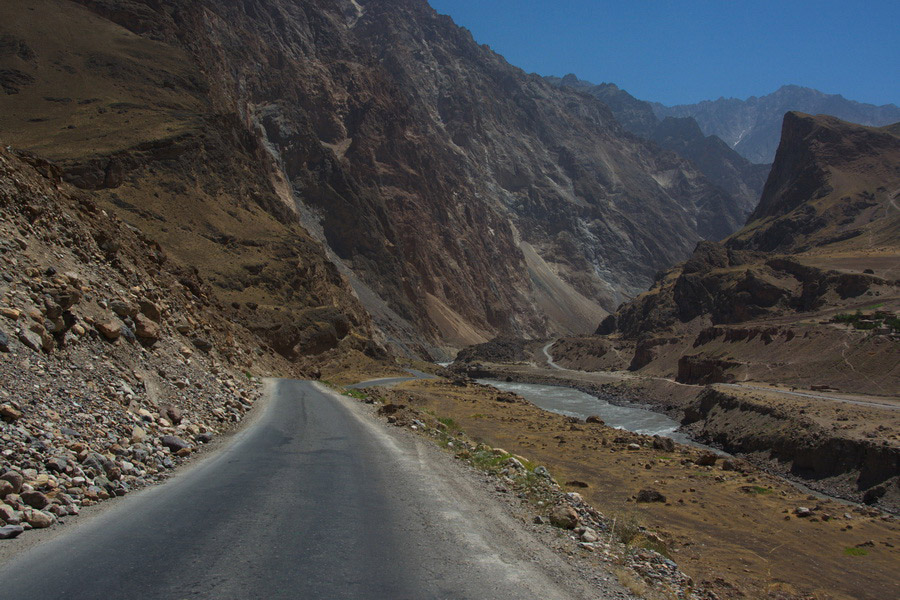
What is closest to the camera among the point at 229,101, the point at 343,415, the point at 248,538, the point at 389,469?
the point at 248,538

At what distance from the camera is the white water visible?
156 feet

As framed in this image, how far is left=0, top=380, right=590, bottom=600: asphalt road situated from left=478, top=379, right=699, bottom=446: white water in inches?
1466

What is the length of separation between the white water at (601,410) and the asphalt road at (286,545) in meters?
37.2

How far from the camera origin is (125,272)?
15258 millimetres

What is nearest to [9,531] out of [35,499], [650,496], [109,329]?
[35,499]

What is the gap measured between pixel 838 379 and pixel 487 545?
52.2 metres

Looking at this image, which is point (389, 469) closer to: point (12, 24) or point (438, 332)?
point (12, 24)

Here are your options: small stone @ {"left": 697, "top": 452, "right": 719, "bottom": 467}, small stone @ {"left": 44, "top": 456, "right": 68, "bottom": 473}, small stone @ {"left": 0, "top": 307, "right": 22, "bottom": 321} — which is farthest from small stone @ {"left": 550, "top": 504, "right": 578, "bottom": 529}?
small stone @ {"left": 697, "top": 452, "right": 719, "bottom": 467}

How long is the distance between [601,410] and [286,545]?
5812cm

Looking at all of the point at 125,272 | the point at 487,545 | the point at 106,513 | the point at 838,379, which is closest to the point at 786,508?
the point at 487,545

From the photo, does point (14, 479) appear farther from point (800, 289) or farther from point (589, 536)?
point (800, 289)

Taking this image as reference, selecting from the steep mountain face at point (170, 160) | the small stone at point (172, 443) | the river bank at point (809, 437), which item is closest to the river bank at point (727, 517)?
the river bank at point (809, 437)

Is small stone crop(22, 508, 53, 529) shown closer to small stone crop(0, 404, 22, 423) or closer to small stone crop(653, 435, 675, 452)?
small stone crop(0, 404, 22, 423)

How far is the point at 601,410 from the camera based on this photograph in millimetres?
60781
